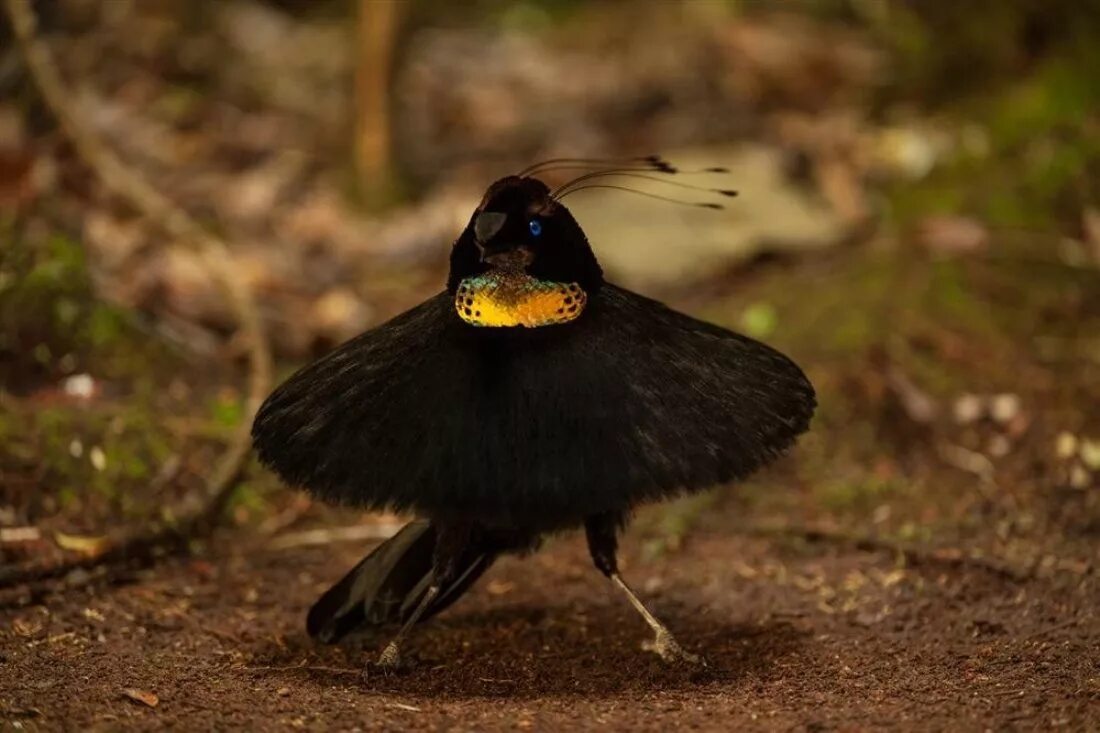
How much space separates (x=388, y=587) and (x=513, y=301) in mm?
901

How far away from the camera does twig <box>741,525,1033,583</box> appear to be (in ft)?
12.2

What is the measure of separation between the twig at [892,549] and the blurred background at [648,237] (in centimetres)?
6

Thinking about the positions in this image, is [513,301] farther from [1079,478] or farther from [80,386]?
[1079,478]

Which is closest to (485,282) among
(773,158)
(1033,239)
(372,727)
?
(372,727)

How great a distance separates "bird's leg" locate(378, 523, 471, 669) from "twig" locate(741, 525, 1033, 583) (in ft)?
5.04

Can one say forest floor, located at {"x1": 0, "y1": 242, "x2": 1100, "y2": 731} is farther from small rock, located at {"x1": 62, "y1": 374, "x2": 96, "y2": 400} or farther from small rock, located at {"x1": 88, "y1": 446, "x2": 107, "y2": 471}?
small rock, located at {"x1": 62, "y1": 374, "x2": 96, "y2": 400}

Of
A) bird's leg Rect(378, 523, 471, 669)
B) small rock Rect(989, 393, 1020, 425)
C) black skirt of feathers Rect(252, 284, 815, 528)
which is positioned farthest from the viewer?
small rock Rect(989, 393, 1020, 425)

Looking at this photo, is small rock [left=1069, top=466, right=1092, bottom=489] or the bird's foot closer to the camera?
the bird's foot

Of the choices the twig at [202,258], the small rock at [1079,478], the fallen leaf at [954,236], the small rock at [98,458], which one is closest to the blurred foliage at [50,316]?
the twig at [202,258]

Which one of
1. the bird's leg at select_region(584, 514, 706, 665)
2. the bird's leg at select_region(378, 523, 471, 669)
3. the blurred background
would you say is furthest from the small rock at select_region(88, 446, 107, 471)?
the bird's leg at select_region(584, 514, 706, 665)

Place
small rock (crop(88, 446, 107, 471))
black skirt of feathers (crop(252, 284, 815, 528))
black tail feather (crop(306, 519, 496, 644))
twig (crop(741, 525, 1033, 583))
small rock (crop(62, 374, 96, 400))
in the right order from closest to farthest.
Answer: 1. black skirt of feathers (crop(252, 284, 815, 528))
2. black tail feather (crop(306, 519, 496, 644))
3. twig (crop(741, 525, 1033, 583))
4. small rock (crop(88, 446, 107, 471))
5. small rock (crop(62, 374, 96, 400))

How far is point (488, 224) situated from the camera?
Answer: 2.80m

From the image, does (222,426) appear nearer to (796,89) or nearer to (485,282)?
(485,282)

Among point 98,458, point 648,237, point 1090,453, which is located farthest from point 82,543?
point 648,237
